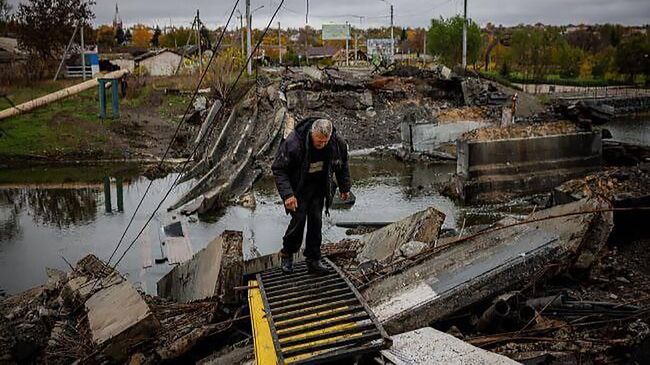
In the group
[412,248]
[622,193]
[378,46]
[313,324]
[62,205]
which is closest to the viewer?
[313,324]

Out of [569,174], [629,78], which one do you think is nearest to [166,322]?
[569,174]

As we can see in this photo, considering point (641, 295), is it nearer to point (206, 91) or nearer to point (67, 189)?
point (67, 189)

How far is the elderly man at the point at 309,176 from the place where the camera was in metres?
5.40

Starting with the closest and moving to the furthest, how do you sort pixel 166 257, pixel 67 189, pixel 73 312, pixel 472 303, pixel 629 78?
1. pixel 472 303
2. pixel 73 312
3. pixel 166 257
4. pixel 67 189
5. pixel 629 78

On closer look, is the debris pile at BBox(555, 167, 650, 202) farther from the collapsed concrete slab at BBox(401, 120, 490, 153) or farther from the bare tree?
the bare tree

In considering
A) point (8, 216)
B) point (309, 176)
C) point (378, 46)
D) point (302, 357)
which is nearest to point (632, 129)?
point (8, 216)

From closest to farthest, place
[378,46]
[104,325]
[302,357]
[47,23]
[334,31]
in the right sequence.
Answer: [302,357] < [104,325] < [47,23] < [334,31] < [378,46]

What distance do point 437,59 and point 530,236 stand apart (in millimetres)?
55522

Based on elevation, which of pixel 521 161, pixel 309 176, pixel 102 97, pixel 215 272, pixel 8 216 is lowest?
pixel 8 216

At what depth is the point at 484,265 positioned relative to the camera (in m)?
5.61

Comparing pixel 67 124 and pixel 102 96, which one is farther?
pixel 102 96

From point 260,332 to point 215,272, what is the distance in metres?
1.39

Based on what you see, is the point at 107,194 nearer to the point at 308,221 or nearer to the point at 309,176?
the point at 308,221

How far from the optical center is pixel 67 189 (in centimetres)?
1786
